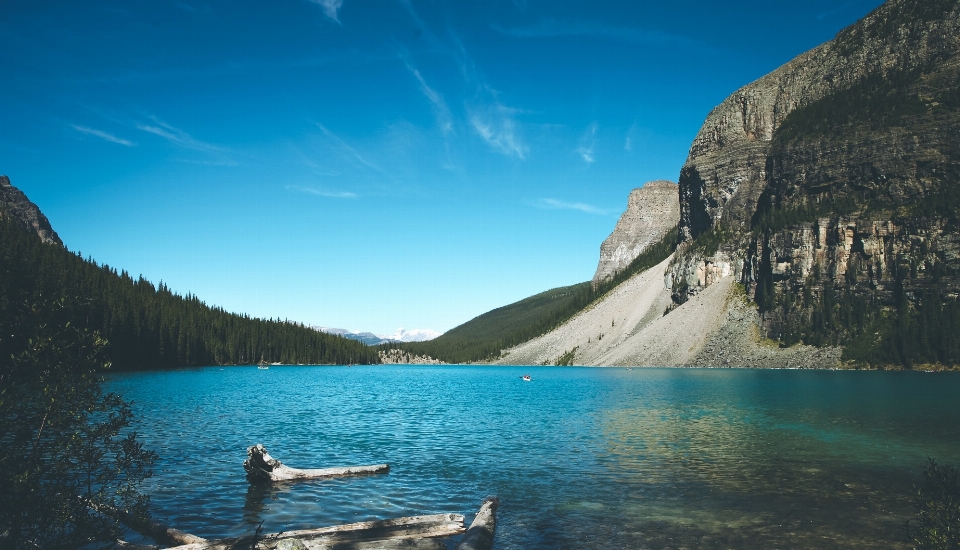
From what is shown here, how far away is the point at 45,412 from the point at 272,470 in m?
12.8

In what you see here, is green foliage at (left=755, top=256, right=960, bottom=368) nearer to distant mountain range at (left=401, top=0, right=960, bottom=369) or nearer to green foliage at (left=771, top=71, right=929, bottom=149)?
distant mountain range at (left=401, top=0, right=960, bottom=369)

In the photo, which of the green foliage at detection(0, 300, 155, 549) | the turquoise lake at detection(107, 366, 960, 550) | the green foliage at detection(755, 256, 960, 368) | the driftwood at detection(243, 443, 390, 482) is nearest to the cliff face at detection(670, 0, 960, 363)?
the green foliage at detection(755, 256, 960, 368)

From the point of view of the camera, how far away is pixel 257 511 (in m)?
18.9

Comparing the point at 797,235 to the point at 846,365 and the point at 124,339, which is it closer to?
the point at 846,365

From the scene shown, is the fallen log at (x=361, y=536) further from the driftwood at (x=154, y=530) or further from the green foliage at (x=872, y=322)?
the green foliage at (x=872, y=322)

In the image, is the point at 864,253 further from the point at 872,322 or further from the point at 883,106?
the point at 883,106

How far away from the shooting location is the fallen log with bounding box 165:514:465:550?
13.2m

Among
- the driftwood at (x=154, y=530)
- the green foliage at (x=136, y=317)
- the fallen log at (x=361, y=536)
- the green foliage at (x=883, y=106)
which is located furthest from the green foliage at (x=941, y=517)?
the green foliage at (x=883, y=106)

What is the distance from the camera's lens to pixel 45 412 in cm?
1095

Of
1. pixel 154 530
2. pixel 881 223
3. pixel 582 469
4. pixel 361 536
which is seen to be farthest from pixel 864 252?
pixel 154 530

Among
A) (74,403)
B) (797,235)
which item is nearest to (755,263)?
(797,235)

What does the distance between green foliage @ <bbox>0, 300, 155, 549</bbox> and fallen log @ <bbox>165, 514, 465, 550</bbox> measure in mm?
2649

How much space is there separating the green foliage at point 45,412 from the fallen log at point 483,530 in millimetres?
8095

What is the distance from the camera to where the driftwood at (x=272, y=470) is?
73.3ft
